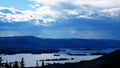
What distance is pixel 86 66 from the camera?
67312 millimetres

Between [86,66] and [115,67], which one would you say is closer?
[115,67]

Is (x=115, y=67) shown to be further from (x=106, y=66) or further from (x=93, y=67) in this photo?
(x=93, y=67)

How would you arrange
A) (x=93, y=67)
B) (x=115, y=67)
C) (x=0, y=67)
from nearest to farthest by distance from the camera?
(x=115, y=67) < (x=93, y=67) < (x=0, y=67)

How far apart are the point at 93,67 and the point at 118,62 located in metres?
23.1

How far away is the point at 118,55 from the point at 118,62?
52.0 inches

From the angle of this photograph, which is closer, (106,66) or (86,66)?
(106,66)

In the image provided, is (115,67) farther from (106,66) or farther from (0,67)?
(0,67)

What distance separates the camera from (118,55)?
40625mm

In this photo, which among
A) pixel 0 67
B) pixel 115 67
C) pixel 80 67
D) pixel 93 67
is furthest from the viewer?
pixel 0 67

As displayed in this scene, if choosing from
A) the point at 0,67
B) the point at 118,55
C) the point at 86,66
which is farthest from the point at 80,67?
the point at 118,55

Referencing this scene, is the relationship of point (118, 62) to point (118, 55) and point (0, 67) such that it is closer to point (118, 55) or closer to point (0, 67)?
point (118, 55)

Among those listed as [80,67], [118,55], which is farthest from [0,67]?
[118,55]

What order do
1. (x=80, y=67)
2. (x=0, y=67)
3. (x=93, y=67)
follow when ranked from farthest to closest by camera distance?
(x=0, y=67) < (x=80, y=67) < (x=93, y=67)

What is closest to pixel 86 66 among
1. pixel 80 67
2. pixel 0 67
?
pixel 80 67
